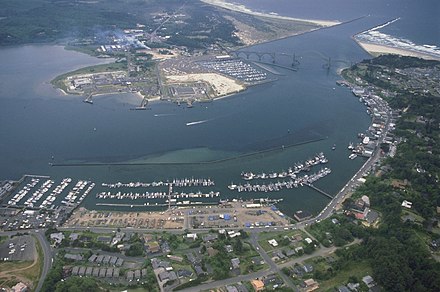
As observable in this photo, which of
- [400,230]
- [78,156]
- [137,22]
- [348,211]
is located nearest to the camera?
[400,230]

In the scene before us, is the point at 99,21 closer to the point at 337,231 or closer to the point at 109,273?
the point at 109,273

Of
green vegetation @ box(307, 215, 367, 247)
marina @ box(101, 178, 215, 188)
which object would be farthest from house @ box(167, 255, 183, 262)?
green vegetation @ box(307, 215, 367, 247)

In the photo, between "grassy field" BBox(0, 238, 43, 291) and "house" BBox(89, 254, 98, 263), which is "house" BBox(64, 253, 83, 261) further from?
"grassy field" BBox(0, 238, 43, 291)

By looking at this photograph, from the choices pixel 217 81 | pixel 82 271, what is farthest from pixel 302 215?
pixel 217 81

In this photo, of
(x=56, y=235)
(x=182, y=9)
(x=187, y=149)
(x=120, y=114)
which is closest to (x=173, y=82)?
(x=120, y=114)

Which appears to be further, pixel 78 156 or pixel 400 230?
pixel 78 156

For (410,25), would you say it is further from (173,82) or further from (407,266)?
(407,266)
